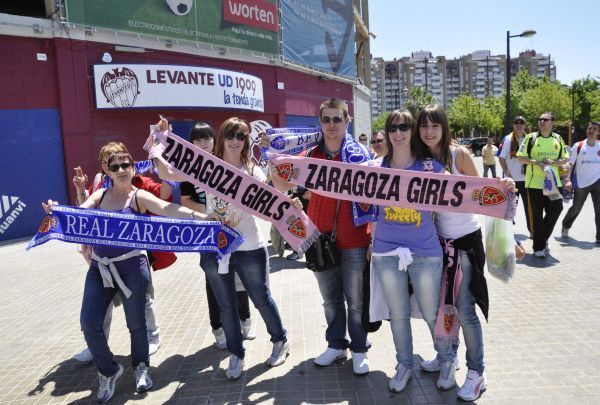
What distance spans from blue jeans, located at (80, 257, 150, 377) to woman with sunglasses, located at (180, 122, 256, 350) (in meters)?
0.66

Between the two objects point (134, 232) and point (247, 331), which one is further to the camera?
point (247, 331)

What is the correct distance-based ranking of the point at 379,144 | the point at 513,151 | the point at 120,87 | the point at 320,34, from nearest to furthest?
1. the point at 379,144
2. the point at 513,151
3. the point at 120,87
4. the point at 320,34

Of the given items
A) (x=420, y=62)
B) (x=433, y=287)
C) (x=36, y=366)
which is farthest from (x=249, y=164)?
(x=420, y=62)

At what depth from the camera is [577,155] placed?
7727 mm

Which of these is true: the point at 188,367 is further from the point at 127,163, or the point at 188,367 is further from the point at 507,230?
the point at 507,230

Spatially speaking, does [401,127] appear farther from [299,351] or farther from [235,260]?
[299,351]

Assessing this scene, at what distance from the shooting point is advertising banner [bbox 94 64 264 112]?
11.6 meters

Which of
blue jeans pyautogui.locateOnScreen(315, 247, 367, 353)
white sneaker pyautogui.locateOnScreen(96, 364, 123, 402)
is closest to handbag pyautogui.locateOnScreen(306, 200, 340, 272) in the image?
blue jeans pyautogui.locateOnScreen(315, 247, 367, 353)

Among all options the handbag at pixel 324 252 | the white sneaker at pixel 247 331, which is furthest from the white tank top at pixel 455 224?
the white sneaker at pixel 247 331

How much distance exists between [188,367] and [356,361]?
4.73ft

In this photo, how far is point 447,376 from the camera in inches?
129

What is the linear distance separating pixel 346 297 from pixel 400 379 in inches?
28.1

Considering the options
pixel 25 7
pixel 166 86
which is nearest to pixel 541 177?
pixel 166 86

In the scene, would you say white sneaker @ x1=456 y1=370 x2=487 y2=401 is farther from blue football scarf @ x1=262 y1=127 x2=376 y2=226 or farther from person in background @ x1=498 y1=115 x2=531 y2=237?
person in background @ x1=498 y1=115 x2=531 y2=237
